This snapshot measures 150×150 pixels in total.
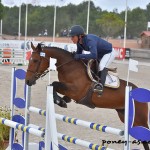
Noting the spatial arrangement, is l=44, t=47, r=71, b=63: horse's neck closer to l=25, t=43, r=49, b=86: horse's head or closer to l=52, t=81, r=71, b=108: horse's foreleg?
l=25, t=43, r=49, b=86: horse's head

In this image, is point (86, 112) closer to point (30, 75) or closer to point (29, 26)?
point (30, 75)

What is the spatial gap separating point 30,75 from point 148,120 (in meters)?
1.69

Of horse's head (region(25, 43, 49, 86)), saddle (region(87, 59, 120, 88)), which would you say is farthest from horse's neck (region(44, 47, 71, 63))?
saddle (region(87, 59, 120, 88))

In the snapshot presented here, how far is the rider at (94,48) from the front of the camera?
→ 5.48 m

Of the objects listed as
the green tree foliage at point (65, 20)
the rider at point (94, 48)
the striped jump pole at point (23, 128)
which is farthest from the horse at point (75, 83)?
the green tree foliage at point (65, 20)

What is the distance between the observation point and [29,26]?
60375 mm

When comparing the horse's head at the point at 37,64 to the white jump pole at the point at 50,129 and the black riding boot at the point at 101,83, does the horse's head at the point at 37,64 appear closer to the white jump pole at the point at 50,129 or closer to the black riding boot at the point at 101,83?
the black riding boot at the point at 101,83

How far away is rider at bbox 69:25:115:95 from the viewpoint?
5.48 m

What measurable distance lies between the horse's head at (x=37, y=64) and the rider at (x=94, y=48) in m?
0.44

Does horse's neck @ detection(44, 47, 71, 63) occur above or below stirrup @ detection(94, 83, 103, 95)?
above

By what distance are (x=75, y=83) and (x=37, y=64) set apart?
584mm

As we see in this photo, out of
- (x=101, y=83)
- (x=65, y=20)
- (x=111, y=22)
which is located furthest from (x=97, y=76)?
(x=65, y=20)

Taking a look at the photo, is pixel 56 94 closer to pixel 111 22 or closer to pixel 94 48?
pixel 94 48

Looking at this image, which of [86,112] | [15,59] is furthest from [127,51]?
[86,112]
